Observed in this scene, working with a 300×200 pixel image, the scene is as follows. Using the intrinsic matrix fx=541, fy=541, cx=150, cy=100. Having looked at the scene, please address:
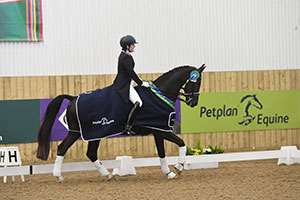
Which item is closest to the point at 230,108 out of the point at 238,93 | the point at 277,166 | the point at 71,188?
the point at 238,93

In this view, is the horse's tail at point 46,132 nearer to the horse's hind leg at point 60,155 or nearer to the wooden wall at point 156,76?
the horse's hind leg at point 60,155

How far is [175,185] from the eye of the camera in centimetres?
669

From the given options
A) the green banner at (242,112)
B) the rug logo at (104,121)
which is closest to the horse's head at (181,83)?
the rug logo at (104,121)

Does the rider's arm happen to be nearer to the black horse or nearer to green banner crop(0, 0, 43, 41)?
the black horse

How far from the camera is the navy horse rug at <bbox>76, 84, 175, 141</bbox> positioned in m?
7.20

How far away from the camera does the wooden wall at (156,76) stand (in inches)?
423

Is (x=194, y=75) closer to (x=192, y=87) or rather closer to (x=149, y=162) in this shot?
(x=192, y=87)

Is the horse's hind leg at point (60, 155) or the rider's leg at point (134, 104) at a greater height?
the rider's leg at point (134, 104)

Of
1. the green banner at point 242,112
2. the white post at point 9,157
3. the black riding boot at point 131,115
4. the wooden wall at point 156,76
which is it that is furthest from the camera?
the green banner at point 242,112

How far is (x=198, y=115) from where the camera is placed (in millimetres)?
11602

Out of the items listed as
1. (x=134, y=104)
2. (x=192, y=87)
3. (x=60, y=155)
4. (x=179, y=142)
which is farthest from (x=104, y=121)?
(x=192, y=87)

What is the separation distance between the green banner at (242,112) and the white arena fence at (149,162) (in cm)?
287

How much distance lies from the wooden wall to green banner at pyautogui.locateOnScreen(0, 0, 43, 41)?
2.74 ft

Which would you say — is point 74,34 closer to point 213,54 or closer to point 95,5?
point 95,5
